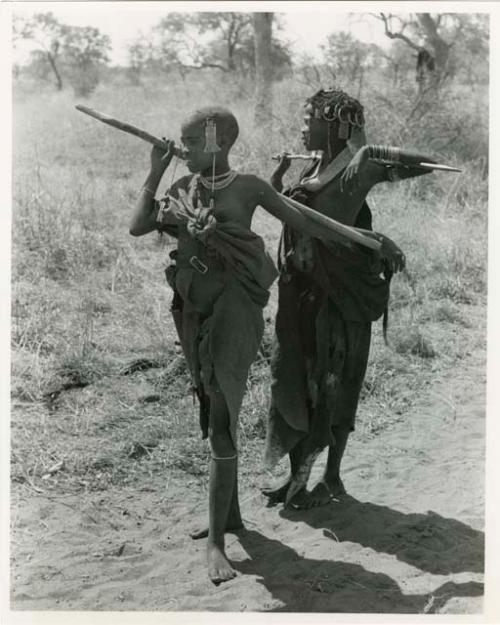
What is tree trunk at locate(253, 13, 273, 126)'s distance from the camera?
11164 mm

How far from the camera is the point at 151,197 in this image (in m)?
3.54

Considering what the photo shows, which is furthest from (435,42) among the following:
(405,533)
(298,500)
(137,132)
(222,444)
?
(222,444)

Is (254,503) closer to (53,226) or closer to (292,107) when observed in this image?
(53,226)

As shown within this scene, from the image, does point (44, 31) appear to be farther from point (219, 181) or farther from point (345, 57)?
point (219, 181)

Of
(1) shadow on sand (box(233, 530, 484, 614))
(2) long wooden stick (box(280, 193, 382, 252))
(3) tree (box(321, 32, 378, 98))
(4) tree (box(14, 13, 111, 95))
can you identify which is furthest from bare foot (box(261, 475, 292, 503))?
(4) tree (box(14, 13, 111, 95))

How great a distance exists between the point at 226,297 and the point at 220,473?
69 cm

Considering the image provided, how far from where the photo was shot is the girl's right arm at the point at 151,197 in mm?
3496

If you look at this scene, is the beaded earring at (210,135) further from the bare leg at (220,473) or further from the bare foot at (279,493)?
the bare foot at (279,493)

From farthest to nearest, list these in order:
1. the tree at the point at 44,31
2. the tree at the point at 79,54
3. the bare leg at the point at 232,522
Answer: the tree at the point at 79,54, the tree at the point at 44,31, the bare leg at the point at 232,522

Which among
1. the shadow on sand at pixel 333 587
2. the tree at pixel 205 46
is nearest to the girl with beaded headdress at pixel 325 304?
the shadow on sand at pixel 333 587

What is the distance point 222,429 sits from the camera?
3629 mm

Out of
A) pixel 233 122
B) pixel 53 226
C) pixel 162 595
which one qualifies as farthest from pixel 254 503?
pixel 53 226

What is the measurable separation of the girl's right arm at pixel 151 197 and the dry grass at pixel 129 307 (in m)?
1.62

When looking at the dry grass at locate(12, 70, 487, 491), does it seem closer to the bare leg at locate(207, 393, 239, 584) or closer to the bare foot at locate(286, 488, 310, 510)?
the bare foot at locate(286, 488, 310, 510)
